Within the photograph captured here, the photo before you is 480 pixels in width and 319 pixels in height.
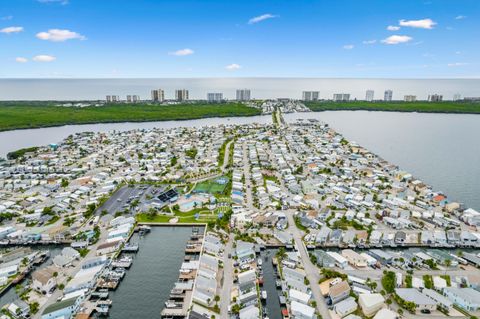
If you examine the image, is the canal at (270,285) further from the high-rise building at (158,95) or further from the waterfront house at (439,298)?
A: the high-rise building at (158,95)

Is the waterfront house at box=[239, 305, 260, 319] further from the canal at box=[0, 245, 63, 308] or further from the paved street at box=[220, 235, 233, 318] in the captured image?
the canal at box=[0, 245, 63, 308]

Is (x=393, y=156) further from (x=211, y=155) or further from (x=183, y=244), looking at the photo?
(x=183, y=244)

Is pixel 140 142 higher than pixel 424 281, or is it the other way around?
pixel 140 142

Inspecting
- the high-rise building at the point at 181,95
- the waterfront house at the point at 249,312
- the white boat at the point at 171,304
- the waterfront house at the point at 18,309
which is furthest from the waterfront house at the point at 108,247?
the high-rise building at the point at 181,95

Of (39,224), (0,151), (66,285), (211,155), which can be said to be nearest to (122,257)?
(66,285)

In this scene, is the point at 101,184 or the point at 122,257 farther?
the point at 101,184

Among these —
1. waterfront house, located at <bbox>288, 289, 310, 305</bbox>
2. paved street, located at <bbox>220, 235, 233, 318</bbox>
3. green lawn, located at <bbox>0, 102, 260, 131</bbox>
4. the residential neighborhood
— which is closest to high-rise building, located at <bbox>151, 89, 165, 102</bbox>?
green lawn, located at <bbox>0, 102, 260, 131</bbox>
